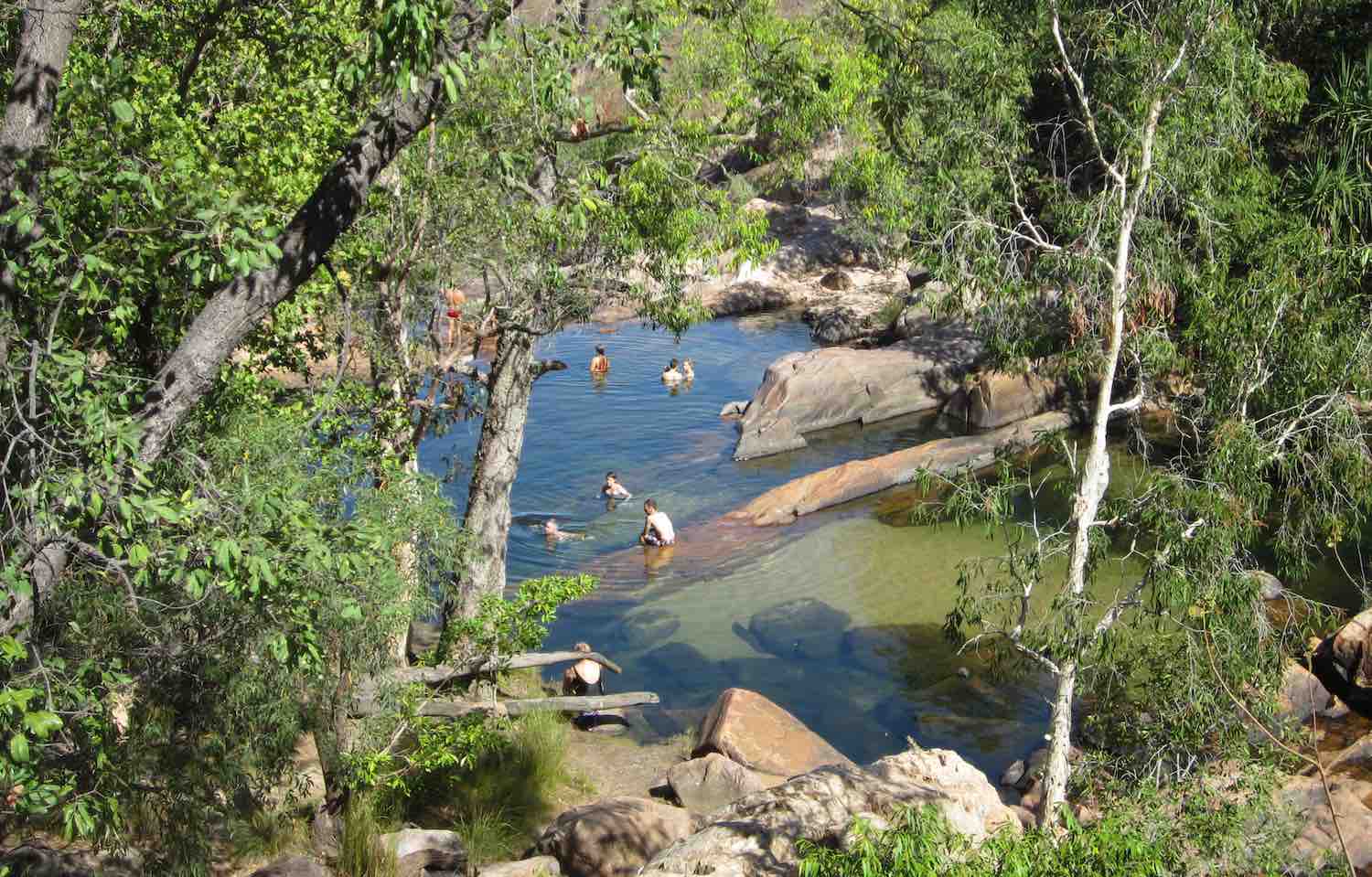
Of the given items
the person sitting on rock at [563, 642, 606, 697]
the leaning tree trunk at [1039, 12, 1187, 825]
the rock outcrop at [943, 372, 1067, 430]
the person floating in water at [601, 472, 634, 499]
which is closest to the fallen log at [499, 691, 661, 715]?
the person sitting on rock at [563, 642, 606, 697]

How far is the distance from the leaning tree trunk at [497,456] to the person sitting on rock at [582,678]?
5.54 feet

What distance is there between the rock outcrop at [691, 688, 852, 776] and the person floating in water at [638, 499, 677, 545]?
7.08m

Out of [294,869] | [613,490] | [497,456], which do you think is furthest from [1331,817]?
[613,490]

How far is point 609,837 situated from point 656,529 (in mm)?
10816

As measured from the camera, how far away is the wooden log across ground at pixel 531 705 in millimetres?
11070

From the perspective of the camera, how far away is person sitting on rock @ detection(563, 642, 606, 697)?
1486 cm

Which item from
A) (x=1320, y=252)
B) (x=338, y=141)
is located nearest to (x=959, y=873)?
(x=1320, y=252)

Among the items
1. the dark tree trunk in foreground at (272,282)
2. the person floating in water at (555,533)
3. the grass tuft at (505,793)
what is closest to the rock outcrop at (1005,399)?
the person floating in water at (555,533)

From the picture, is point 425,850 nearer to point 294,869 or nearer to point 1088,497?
point 294,869

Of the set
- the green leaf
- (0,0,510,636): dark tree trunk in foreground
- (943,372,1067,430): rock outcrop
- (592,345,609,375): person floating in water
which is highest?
(0,0,510,636): dark tree trunk in foreground

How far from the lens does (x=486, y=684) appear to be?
1184 cm

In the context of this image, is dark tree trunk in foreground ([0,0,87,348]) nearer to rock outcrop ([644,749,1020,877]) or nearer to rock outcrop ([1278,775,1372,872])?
rock outcrop ([644,749,1020,877])

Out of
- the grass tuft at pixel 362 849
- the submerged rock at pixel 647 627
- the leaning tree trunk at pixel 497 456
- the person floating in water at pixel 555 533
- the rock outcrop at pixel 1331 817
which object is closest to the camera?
the grass tuft at pixel 362 849

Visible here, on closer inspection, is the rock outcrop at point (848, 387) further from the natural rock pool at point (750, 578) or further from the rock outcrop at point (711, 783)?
the rock outcrop at point (711, 783)
